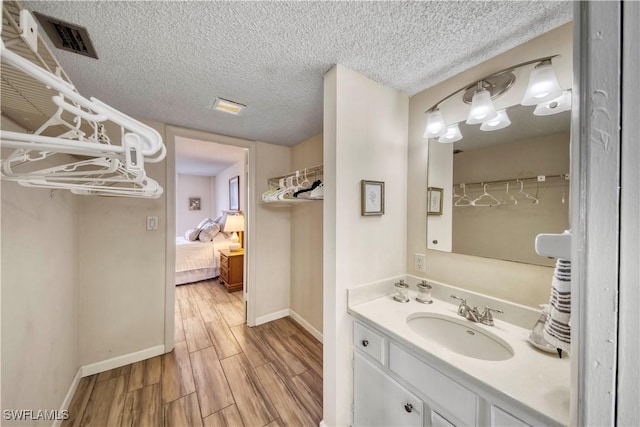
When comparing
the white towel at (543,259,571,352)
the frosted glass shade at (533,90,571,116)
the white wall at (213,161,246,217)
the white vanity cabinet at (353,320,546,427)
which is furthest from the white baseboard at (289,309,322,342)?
the white wall at (213,161,246,217)

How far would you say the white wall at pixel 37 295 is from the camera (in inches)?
38.8

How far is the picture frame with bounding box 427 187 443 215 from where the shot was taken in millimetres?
1480

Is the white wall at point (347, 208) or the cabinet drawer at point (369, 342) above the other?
the white wall at point (347, 208)

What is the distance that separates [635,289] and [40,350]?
Result: 7.40 ft

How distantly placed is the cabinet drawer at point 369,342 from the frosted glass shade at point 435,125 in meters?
1.25

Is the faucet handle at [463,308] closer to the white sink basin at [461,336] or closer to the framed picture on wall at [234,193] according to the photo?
the white sink basin at [461,336]

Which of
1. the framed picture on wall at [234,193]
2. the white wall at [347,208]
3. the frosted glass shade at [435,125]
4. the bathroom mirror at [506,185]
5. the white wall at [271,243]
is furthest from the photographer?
the framed picture on wall at [234,193]

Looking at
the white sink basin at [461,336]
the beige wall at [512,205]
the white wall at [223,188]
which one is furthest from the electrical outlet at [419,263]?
the white wall at [223,188]

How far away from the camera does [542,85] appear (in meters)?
1.02

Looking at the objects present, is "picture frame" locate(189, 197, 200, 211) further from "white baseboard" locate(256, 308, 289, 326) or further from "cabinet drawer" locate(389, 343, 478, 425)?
"cabinet drawer" locate(389, 343, 478, 425)

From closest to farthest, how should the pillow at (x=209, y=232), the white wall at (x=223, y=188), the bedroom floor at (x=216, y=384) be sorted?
1. the bedroom floor at (x=216, y=384)
2. the pillow at (x=209, y=232)
3. the white wall at (x=223, y=188)

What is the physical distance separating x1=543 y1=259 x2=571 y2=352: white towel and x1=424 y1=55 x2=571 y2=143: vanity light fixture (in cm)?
78

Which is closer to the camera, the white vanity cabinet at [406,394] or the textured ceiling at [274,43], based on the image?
the white vanity cabinet at [406,394]

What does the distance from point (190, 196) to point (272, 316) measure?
4.88 meters
